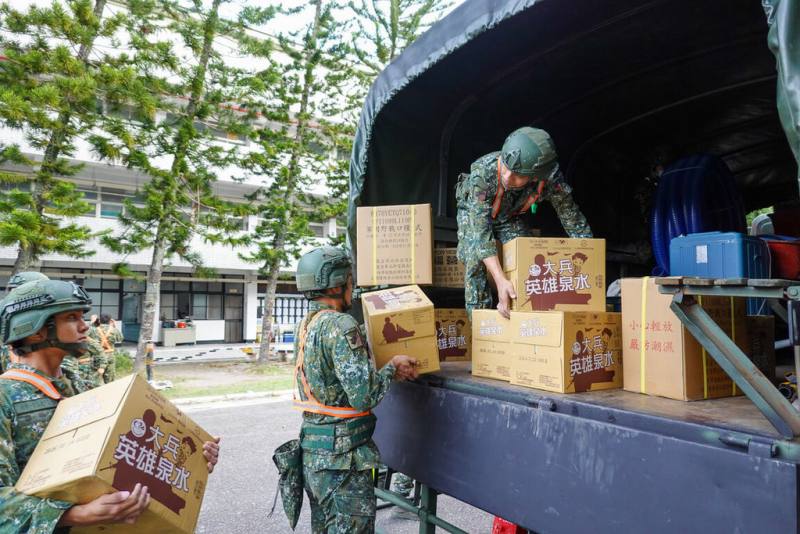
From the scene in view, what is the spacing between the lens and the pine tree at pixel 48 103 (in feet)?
28.8

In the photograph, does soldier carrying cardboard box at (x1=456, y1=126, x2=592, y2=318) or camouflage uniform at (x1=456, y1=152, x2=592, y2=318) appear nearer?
soldier carrying cardboard box at (x1=456, y1=126, x2=592, y2=318)

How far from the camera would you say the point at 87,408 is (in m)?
1.74

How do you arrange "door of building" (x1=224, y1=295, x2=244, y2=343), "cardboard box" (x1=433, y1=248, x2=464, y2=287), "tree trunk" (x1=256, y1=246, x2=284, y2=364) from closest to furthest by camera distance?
"cardboard box" (x1=433, y1=248, x2=464, y2=287) → "tree trunk" (x1=256, y1=246, x2=284, y2=364) → "door of building" (x1=224, y1=295, x2=244, y2=343)

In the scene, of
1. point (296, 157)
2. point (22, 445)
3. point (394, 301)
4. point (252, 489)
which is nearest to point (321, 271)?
point (394, 301)

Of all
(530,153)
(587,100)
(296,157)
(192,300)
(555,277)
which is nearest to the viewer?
(555,277)

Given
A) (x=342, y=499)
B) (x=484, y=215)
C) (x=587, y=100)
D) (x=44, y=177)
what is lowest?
(x=342, y=499)

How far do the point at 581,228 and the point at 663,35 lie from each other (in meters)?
1.11

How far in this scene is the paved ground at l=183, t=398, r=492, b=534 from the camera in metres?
4.05

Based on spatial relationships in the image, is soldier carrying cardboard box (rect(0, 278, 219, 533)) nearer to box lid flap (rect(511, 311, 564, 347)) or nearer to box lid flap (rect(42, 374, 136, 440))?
box lid flap (rect(42, 374, 136, 440))

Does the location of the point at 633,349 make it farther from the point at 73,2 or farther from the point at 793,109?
the point at 73,2

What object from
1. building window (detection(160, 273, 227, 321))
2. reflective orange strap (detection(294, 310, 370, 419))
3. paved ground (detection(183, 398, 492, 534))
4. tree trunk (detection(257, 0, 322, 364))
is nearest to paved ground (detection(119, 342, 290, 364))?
building window (detection(160, 273, 227, 321))

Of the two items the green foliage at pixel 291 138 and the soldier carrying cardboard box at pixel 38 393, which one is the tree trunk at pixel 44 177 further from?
the soldier carrying cardboard box at pixel 38 393

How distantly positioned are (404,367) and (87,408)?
52.5 inches

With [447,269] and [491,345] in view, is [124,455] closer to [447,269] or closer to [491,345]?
[491,345]
